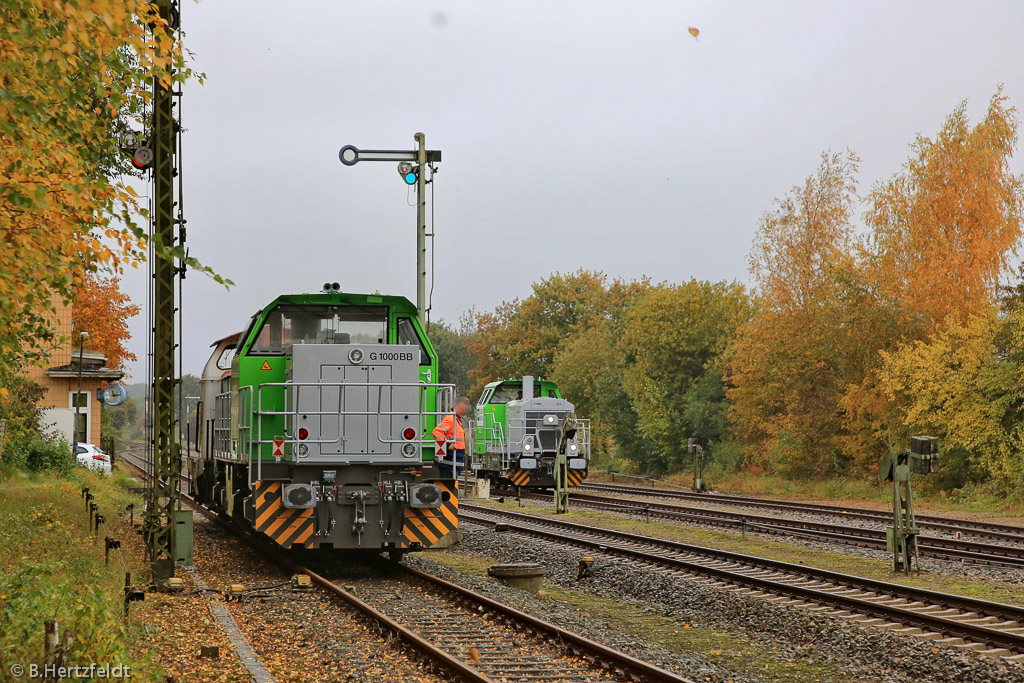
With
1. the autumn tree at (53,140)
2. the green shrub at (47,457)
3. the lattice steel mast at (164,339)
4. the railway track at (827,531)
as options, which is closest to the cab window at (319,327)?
the lattice steel mast at (164,339)

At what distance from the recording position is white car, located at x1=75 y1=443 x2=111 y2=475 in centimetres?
3258

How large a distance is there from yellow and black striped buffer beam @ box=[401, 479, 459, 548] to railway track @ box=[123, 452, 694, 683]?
546 millimetres

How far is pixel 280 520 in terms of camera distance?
1218 centimetres

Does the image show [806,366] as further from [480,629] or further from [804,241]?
[480,629]

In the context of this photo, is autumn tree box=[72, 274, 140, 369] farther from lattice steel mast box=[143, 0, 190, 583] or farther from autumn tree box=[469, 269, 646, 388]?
lattice steel mast box=[143, 0, 190, 583]

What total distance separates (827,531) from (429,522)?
9.46 metres

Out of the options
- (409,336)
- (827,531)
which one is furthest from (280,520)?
(827,531)

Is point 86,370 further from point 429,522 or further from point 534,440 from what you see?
point 429,522

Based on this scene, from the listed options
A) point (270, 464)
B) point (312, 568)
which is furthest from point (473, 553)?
point (270, 464)

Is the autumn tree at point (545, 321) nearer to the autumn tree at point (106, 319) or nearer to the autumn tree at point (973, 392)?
the autumn tree at point (106, 319)

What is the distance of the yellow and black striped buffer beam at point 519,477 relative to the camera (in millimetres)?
28594

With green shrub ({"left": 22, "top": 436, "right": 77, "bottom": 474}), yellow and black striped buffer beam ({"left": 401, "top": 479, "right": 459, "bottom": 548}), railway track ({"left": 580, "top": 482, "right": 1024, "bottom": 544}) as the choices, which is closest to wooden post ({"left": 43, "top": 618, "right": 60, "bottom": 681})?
yellow and black striped buffer beam ({"left": 401, "top": 479, "right": 459, "bottom": 548})

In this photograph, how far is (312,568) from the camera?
1369 cm

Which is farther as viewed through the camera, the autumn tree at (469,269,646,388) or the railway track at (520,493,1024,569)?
the autumn tree at (469,269,646,388)
